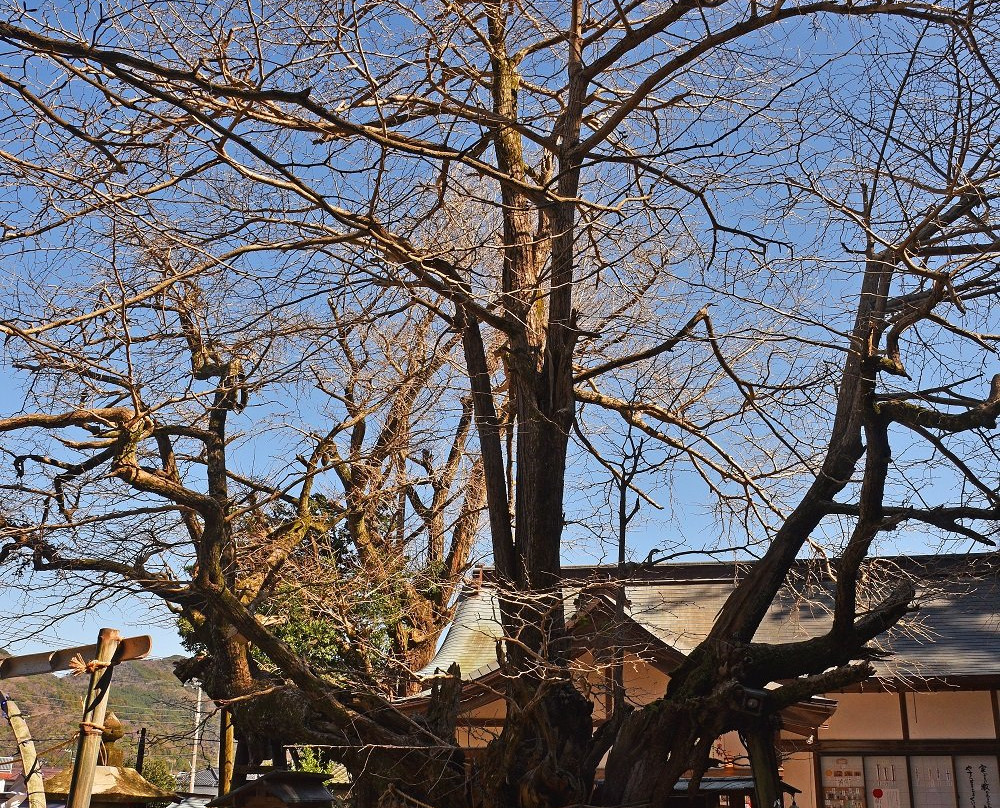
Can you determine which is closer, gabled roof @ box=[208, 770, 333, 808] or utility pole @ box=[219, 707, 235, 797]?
gabled roof @ box=[208, 770, 333, 808]

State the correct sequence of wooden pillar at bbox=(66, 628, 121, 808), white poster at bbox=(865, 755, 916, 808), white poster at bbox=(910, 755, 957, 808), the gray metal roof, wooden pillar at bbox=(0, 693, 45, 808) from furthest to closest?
the gray metal roof < white poster at bbox=(865, 755, 916, 808) < white poster at bbox=(910, 755, 957, 808) < wooden pillar at bbox=(0, 693, 45, 808) < wooden pillar at bbox=(66, 628, 121, 808)

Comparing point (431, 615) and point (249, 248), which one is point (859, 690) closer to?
point (431, 615)

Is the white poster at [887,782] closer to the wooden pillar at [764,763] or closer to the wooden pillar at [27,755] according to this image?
the wooden pillar at [764,763]

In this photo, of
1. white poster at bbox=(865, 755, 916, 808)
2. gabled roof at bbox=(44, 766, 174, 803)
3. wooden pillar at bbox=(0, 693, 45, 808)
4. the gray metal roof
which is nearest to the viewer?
gabled roof at bbox=(44, 766, 174, 803)

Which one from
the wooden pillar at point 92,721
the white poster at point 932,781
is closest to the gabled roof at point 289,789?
the wooden pillar at point 92,721

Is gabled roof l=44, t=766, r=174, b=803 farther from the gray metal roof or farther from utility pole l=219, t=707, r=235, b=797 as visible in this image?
Answer: the gray metal roof

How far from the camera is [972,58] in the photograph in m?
5.50

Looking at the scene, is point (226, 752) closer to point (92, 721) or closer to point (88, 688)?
point (88, 688)

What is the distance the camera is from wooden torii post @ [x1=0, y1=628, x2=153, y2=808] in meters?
5.38

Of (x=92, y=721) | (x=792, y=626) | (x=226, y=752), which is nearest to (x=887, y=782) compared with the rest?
(x=792, y=626)

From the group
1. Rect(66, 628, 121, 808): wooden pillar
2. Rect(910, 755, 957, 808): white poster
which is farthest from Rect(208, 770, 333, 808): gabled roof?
Rect(910, 755, 957, 808): white poster

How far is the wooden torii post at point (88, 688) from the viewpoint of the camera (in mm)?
5379

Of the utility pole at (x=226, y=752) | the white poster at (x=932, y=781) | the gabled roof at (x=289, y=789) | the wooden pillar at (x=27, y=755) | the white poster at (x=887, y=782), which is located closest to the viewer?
the wooden pillar at (x=27, y=755)

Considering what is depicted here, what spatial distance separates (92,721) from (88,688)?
0.26 meters
